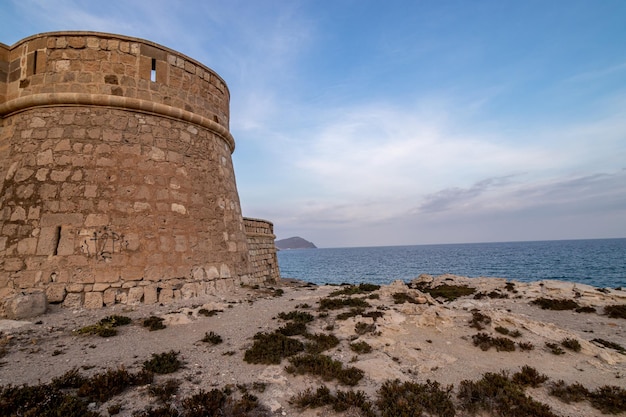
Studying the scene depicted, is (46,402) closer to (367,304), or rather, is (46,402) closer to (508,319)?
(367,304)

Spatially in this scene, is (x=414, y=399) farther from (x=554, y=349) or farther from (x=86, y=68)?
(x=86, y=68)

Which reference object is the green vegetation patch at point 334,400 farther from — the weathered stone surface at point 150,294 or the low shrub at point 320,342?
the weathered stone surface at point 150,294

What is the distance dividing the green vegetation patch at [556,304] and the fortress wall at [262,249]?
12.9 m

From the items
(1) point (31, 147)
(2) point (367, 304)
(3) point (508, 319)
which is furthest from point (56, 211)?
(3) point (508, 319)

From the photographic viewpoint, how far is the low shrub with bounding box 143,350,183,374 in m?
5.65

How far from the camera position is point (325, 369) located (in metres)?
5.82

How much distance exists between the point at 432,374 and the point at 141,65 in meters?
11.6

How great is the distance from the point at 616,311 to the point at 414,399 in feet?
33.0

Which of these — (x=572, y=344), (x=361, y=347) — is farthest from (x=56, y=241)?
(x=572, y=344)

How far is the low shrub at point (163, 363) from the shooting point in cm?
565

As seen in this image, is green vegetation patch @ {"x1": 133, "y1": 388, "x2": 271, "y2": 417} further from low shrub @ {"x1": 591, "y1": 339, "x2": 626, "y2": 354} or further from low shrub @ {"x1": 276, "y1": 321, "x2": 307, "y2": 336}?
low shrub @ {"x1": 591, "y1": 339, "x2": 626, "y2": 354}

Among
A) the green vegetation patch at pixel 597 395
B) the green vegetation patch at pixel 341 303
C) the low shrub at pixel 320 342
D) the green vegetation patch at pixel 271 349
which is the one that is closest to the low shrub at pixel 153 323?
the green vegetation patch at pixel 271 349

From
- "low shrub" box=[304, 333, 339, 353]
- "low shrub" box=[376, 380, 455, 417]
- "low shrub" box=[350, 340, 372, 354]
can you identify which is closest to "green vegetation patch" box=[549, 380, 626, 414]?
"low shrub" box=[376, 380, 455, 417]

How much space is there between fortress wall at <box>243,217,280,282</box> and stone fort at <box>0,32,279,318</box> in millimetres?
7271
